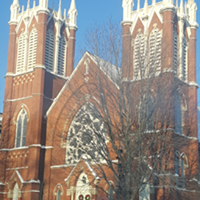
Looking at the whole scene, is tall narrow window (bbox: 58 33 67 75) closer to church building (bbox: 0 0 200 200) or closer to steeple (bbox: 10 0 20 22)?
church building (bbox: 0 0 200 200)

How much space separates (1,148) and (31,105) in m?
4.09

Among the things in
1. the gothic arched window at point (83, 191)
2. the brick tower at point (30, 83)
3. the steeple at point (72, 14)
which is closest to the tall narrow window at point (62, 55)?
the brick tower at point (30, 83)

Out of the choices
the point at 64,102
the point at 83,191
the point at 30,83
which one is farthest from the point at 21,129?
the point at 83,191

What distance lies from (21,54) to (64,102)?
6365 millimetres

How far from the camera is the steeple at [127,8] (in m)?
30.4

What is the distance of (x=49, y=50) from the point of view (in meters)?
33.6

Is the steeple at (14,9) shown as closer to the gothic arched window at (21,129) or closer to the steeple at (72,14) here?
the steeple at (72,14)

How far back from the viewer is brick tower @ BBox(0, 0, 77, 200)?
30359mm

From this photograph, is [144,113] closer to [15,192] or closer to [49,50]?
[15,192]

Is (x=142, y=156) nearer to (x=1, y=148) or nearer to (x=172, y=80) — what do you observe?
(x=172, y=80)

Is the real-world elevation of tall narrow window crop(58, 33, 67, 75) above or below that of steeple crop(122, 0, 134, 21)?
below

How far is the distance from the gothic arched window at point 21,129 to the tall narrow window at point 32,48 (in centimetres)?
378

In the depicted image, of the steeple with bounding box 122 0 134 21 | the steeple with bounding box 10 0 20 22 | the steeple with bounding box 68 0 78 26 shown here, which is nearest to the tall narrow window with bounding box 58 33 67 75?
the steeple with bounding box 68 0 78 26

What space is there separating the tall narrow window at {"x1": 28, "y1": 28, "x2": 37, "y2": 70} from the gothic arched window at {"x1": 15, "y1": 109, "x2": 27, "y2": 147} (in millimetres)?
3785
